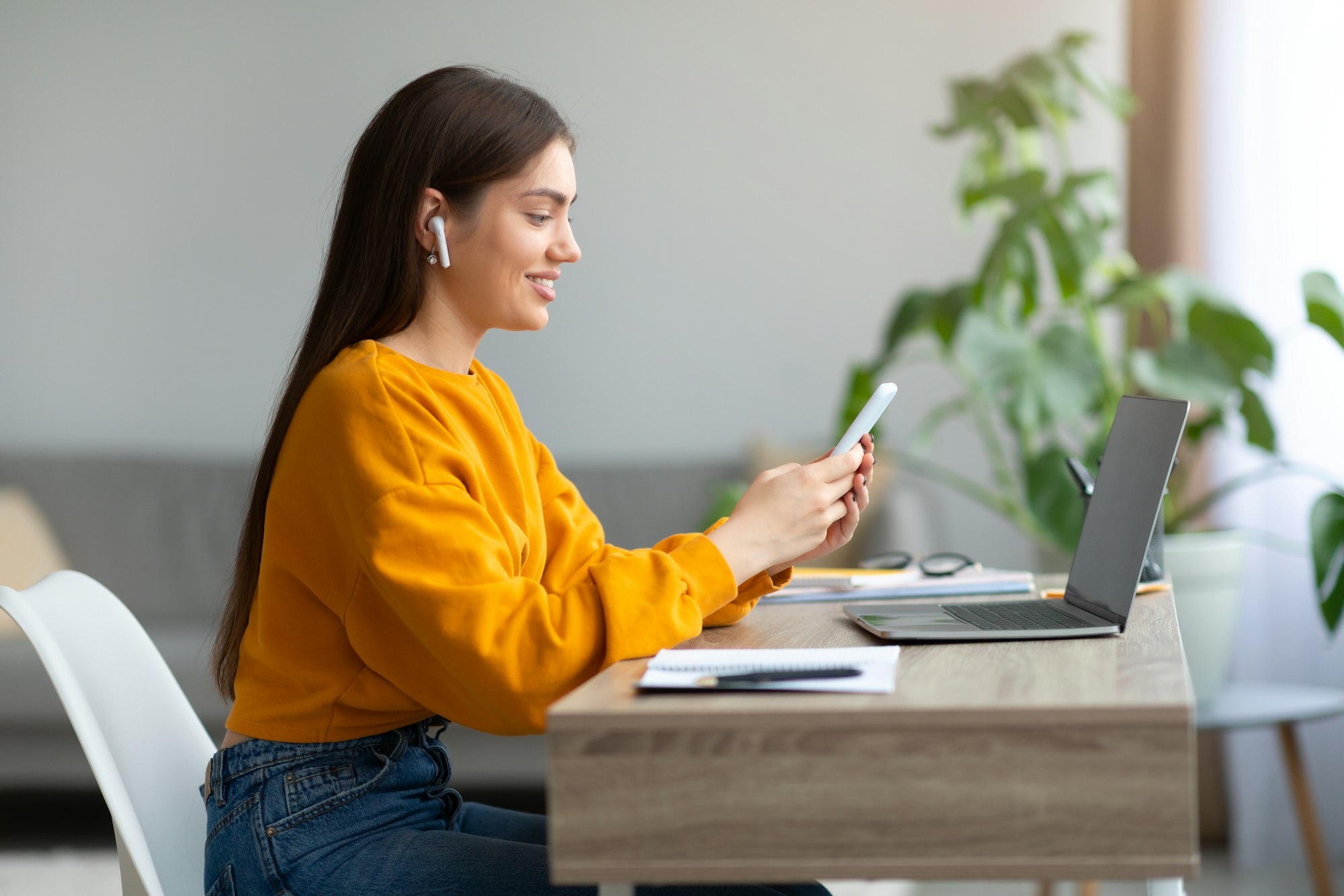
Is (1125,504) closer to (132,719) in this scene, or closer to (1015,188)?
(132,719)

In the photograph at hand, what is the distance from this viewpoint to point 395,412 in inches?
37.4

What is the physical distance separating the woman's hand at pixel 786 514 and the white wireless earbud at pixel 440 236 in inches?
13.1

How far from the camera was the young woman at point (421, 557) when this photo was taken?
891 millimetres

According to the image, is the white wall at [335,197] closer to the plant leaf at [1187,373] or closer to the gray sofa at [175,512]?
the gray sofa at [175,512]

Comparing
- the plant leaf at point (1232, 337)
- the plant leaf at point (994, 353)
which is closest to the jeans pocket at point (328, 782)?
the plant leaf at point (994, 353)

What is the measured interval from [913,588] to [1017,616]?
24 centimetres

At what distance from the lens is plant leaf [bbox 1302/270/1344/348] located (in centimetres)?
192

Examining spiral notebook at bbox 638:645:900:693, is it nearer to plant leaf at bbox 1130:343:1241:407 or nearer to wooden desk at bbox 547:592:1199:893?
wooden desk at bbox 547:592:1199:893

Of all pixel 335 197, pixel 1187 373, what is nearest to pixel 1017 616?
pixel 1187 373

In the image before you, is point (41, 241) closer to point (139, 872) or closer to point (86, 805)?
point (86, 805)

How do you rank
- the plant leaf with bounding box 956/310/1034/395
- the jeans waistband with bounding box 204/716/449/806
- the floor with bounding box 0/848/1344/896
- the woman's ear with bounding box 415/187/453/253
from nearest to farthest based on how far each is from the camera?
the jeans waistband with bounding box 204/716/449/806, the woman's ear with bounding box 415/187/453/253, the plant leaf with bounding box 956/310/1034/395, the floor with bounding box 0/848/1344/896

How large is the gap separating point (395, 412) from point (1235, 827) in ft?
7.50

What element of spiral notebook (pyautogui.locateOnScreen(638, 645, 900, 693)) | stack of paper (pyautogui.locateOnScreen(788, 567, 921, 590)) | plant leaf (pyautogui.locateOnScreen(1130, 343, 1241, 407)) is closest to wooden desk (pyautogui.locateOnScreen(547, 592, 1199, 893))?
spiral notebook (pyautogui.locateOnScreen(638, 645, 900, 693))

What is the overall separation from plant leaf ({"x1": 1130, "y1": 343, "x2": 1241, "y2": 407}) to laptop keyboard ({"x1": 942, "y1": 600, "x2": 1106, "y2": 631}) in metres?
1.08
